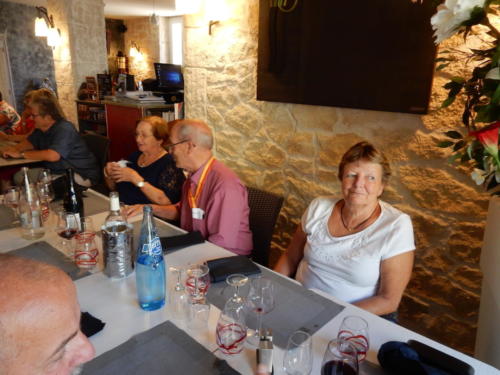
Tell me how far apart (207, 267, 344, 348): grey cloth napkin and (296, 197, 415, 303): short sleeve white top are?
311 mm

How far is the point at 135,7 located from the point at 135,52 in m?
1.58

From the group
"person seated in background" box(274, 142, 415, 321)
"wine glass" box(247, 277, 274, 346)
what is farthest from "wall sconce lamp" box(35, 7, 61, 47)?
"wine glass" box(247, 277, 274, 346)

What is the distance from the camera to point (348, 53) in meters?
2.05

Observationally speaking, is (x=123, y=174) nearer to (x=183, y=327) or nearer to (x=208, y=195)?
(x=208, y=195)

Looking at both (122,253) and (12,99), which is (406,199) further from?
(12,99)

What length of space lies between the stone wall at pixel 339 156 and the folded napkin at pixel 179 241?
100cm

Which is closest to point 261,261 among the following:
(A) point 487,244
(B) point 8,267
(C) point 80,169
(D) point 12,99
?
(A) point 487,244

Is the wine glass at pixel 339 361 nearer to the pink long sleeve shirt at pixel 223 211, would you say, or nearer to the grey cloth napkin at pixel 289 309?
the grey cloth napkin at pixel 289 309

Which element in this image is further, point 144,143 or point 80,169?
point 80,169

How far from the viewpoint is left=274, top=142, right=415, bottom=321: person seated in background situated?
1437 millimetres

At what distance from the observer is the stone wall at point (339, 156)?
183 cm

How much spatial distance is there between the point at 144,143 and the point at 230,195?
1.02 m

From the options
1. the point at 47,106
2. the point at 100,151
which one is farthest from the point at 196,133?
the point at 47,106

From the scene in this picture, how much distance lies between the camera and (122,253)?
4.32 feet
